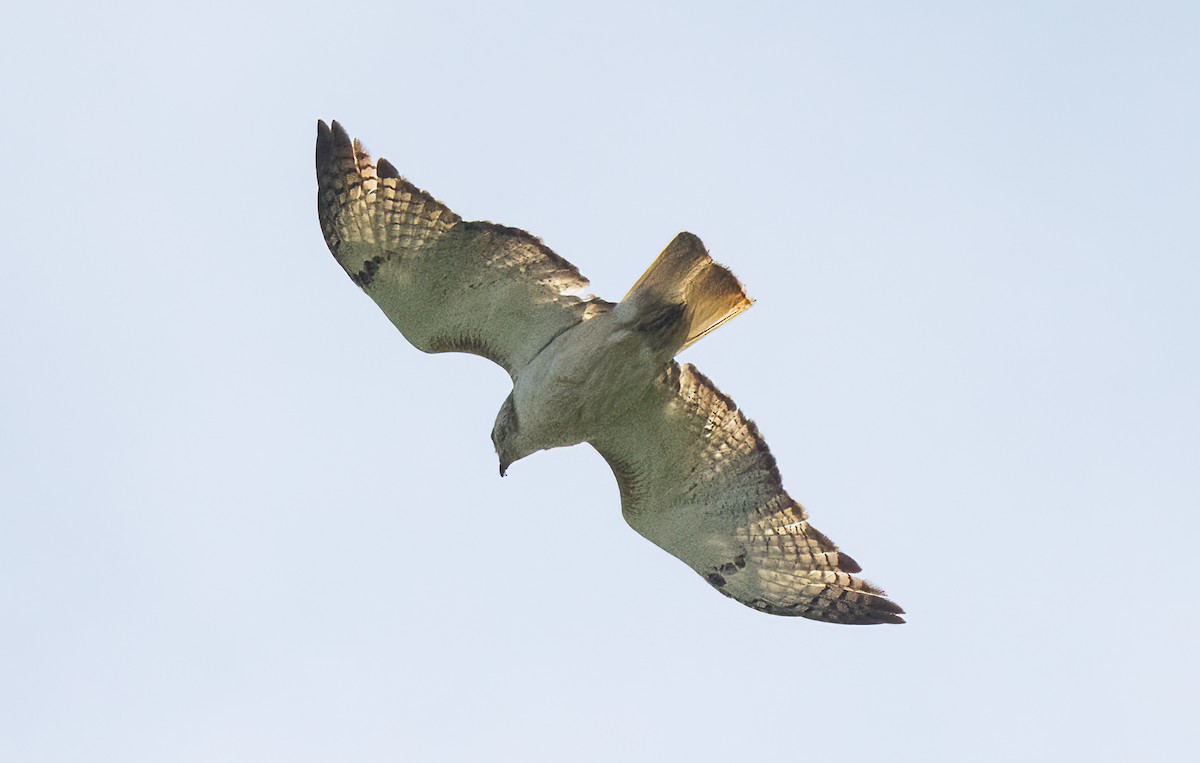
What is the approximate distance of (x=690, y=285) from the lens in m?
9.47

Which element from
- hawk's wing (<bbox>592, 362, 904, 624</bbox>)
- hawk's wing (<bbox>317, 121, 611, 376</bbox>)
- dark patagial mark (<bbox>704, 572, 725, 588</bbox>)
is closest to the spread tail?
hawk's wing (<bbox>317, 121, 611, 376</bbox>)

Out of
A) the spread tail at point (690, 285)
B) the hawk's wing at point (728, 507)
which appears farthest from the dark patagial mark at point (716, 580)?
the spread tail at point (690, 285)

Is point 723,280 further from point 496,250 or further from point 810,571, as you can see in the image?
point 810,571

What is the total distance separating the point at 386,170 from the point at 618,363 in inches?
77.5

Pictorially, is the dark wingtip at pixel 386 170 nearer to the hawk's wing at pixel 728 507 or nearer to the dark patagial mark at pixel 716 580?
the hawk's wing at pixel 728 507

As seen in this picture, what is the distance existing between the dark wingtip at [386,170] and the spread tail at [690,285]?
67.7 inches

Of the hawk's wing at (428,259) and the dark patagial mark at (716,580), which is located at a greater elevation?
the hawk's wing at (428,259)

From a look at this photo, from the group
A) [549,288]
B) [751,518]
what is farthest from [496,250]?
[751,518]

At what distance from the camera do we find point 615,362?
9.62 m

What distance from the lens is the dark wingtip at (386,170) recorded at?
31.5 feet

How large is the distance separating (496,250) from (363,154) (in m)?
1.07

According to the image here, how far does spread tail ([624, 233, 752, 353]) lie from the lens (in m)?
9.38

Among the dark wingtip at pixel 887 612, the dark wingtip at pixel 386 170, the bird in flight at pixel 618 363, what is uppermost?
the dark wingtip at pixel 386 170

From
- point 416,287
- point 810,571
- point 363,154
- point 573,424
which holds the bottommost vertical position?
point 810,571
